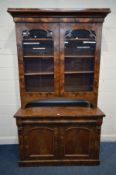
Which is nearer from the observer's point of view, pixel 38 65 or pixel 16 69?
pixel 38 65

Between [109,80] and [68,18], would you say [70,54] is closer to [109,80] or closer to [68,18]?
[68,18]

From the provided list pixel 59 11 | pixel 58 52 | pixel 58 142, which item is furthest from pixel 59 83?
pixel 59 11

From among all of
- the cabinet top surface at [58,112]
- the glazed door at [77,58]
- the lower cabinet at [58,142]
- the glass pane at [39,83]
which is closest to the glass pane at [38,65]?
the glass pane at [39,83]

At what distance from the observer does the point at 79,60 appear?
2.58 metres

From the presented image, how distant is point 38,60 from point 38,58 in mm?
33

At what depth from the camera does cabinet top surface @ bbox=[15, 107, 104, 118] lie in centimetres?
237

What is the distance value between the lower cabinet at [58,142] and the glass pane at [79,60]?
559 mm

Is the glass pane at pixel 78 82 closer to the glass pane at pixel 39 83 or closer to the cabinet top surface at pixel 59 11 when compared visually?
the glass pane at pixel 39 83

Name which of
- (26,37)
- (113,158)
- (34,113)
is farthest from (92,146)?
(26,37)

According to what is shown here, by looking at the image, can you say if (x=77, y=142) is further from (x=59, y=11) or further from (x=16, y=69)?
(x=59, y=11)

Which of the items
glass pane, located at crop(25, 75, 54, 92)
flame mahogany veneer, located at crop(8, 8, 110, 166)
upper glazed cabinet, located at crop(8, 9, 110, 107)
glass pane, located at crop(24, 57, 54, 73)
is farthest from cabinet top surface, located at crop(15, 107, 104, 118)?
glass pane, located at crop(24, 57, 54, 73)

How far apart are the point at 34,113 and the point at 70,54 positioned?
3.16 ft

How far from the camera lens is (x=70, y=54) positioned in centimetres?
253

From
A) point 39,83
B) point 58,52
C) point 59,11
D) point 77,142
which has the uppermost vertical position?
point 59,11
